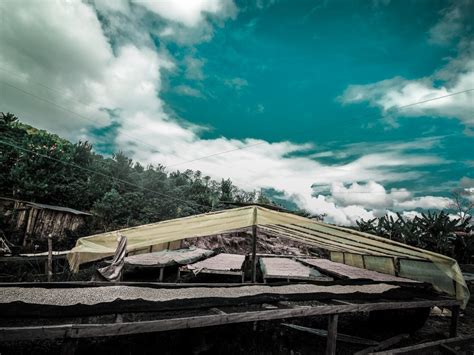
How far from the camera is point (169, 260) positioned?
8383 millimetres

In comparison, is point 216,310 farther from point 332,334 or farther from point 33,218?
point 33,218

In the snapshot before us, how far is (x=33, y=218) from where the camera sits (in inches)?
497

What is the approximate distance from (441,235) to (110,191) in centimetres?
1880

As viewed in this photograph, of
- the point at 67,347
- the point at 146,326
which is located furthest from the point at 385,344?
the point at 67,347

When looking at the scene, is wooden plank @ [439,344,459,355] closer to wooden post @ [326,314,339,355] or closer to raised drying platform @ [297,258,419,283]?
raised drying platform @ [297,258,419,283]

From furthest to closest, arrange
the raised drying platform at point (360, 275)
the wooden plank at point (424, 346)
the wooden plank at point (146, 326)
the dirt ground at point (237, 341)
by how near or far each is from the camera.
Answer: the raised drying platform at point (360, 275) → the dirt ground at point (237, 341) → the wooden plank at point (424, 346) → the wooden plank at point (146, 326)

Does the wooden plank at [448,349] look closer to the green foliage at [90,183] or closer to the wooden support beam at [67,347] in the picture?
the wooden support beam at [67,347]

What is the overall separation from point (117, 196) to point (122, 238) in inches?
557

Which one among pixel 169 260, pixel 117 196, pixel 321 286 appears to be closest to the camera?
pixel 321 286

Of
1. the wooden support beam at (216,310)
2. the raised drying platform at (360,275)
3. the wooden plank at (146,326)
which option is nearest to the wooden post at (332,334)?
the wooden plank at (146,326)

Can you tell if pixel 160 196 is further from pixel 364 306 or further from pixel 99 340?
pixel 364 306

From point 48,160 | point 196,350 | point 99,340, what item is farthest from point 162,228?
point 48,160

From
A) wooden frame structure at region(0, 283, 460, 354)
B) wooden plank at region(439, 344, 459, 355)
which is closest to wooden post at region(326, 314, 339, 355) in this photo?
wooden frame structure at region(0, 283, 460, 354)

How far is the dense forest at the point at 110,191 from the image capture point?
1034cm
